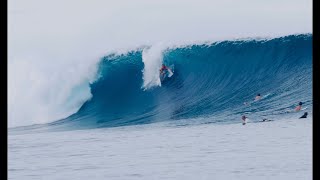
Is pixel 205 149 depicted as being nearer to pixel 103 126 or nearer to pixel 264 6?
pixel 103 126

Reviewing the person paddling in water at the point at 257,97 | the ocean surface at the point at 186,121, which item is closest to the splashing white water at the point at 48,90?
the ocean surface at the point at 186,121

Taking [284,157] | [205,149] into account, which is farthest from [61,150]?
[284,157]

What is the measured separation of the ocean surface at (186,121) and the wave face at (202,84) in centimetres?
1

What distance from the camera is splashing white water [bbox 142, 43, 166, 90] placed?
10430 mm

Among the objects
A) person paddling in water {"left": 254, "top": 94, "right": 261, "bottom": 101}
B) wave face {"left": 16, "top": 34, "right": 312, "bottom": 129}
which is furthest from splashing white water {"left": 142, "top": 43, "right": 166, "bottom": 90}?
person paddling in water {"left": 254, "top": 94, "right": 261, "bottom": 101}

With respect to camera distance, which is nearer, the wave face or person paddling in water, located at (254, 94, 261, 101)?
the wave face

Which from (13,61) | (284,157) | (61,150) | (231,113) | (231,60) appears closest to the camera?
(284,157)

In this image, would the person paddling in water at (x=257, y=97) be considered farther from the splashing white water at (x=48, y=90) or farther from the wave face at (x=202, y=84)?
the splashing white water at (x=48, y=90)

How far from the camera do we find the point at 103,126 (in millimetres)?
9508

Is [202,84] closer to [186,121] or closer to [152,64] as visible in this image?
[152,64]

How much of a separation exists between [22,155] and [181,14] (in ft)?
15.2

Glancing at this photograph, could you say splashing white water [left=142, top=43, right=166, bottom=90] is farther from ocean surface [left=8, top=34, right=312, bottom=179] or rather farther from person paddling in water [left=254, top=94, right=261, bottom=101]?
person paddling in water [left=254, top=94, right=261, bottom=101]

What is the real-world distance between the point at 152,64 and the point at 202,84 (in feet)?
3.03

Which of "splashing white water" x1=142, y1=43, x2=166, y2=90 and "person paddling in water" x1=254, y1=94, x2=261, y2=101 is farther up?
"splashing white water" x1=142, y1=43, x2=166, y2=90
